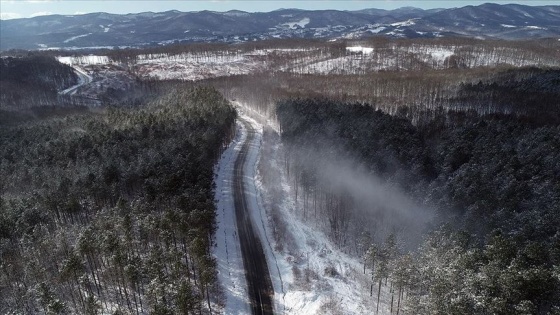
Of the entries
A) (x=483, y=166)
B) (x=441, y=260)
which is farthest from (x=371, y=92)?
(x=441, y=260)

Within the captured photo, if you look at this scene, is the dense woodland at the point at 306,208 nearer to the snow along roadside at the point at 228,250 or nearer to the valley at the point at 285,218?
the valley at the point at 285,218

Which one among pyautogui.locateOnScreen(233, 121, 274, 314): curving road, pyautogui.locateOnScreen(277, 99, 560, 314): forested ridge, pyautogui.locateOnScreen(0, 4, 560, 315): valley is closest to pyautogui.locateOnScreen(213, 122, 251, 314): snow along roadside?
pyautogui.locateOnScreen(0, 4, 560, 315): valley

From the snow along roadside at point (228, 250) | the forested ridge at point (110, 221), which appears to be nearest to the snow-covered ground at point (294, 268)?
the snow along roadside at point (228, 250)

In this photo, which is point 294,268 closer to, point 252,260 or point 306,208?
point 252,260

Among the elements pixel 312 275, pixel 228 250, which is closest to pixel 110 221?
pixel 228 250

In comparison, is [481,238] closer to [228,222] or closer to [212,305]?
[212,305]
